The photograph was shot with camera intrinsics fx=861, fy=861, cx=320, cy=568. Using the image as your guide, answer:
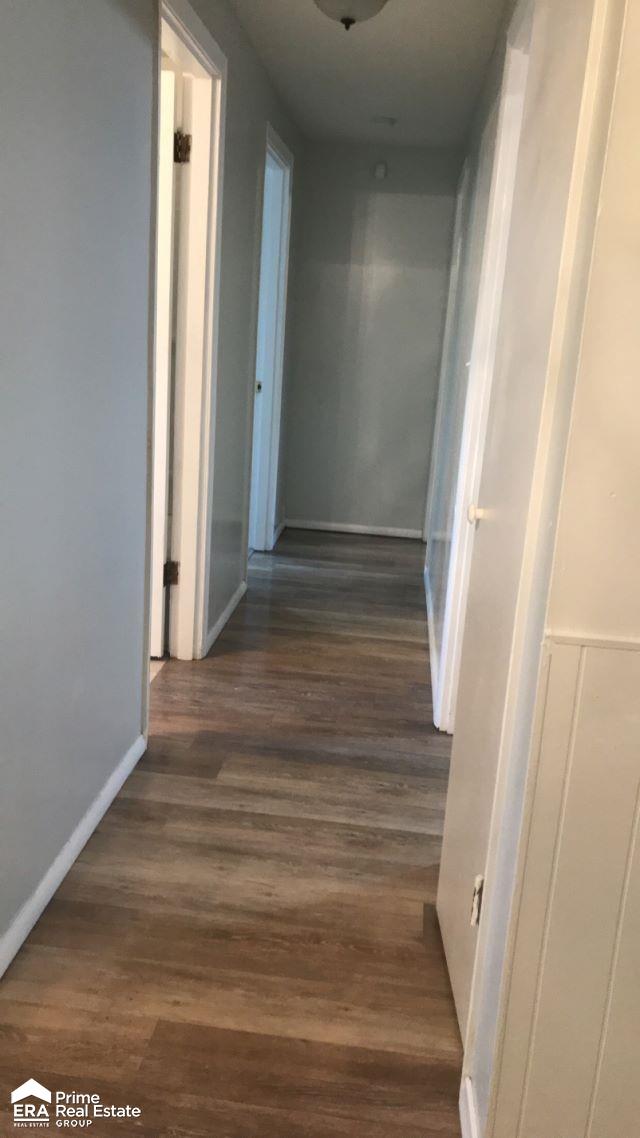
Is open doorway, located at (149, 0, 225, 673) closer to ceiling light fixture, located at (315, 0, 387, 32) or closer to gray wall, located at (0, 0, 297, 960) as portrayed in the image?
gray wall, located at (0, 0, 297, 960)

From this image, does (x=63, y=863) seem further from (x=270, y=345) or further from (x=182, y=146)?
(x=270, y=345)

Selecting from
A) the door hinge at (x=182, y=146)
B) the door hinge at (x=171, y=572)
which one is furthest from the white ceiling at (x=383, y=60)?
the door hinge at (x=171, y=572)

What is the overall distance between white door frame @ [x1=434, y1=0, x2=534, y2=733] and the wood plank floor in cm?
32

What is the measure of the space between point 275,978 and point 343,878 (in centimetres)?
38

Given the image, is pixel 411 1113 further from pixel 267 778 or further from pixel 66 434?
pixel 66 434

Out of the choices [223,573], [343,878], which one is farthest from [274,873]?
[223,573]

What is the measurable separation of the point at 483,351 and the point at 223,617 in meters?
1.75

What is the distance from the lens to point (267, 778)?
257 centimetres

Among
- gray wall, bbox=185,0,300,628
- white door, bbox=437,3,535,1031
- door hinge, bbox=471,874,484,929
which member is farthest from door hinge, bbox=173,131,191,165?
door hinge, bbox=471,874,484,929

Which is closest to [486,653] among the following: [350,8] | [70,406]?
[70,406]

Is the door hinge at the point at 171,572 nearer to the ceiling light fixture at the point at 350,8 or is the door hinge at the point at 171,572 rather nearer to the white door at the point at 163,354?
the white door at the point at 163,354

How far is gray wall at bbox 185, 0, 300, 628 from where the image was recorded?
3211 millimetres

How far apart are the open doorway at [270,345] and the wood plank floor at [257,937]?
202 cm

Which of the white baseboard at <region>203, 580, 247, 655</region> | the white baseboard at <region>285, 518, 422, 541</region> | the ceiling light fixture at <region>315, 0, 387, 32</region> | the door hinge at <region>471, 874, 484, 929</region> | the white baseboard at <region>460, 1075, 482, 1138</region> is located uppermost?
the ceiling light fixture at <region>315, 0, 387, 32</region>
